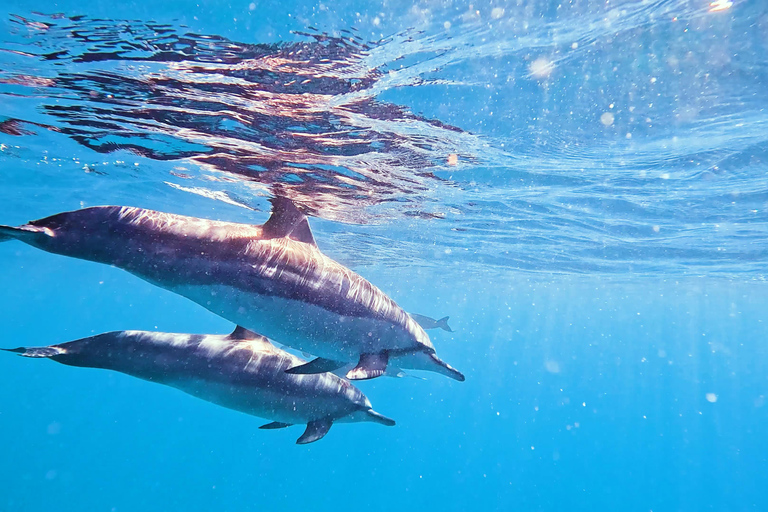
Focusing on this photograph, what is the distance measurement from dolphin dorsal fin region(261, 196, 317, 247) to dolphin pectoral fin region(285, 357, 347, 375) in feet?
5.71

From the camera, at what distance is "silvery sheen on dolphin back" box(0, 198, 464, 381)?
4.79 m

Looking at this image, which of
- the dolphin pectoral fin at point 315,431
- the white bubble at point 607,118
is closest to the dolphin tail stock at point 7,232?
the dolphin pectoral fin at point 315,431

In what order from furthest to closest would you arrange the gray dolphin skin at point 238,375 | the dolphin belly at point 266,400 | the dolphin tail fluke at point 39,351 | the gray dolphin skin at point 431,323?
the gray dolphin skin at point 431,323 → the dolphin belly at point 266,400 → the gray dolphin skin at point 238,375 → the dolphin tail fluke at point 39,351

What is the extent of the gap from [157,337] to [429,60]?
6622mm

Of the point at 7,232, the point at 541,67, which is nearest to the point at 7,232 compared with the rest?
the point at 7,232

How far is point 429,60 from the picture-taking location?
25.8 ft

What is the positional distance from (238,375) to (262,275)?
2679 millimetres

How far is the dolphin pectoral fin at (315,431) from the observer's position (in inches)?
274

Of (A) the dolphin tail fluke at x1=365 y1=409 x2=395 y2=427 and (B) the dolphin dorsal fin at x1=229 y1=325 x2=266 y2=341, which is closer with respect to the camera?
(B) the dolphin dorsal fin at x1=229 y1=325 x2=266 y2=341

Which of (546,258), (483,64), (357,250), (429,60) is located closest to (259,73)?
(429,60)

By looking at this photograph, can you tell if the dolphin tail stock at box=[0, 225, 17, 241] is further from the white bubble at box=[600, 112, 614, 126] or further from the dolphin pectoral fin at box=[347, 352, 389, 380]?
the white bubble at box=[600, 112, 614, 126]

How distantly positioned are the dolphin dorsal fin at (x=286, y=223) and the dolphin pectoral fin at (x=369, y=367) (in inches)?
75.5

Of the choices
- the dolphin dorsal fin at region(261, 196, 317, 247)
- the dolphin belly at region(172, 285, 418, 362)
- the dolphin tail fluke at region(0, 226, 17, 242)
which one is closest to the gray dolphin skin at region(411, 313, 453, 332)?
the dolphin belly at region(172, 285, 418, 362)

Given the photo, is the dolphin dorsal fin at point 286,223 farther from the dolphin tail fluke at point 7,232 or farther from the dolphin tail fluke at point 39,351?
the dolphin tail fluke at point 39,351
